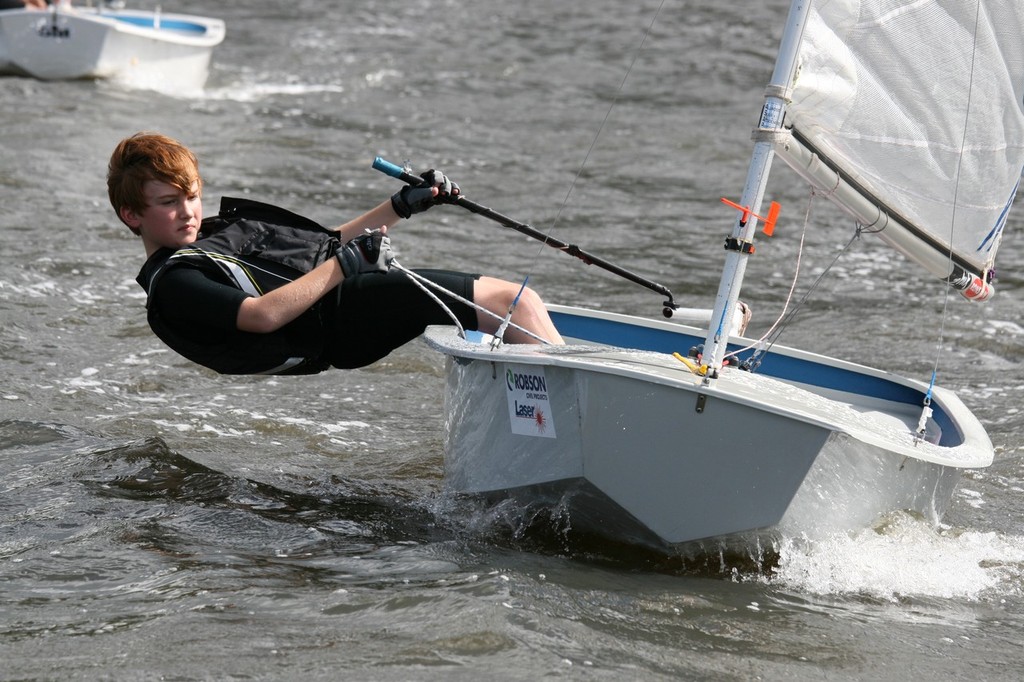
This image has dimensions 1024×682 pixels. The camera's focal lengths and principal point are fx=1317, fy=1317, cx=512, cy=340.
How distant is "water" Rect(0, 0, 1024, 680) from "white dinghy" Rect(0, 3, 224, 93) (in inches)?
13.1

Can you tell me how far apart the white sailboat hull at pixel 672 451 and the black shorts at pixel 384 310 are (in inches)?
8.5

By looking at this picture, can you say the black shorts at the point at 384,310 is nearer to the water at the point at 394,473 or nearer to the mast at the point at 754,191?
the water at the point at 394,473

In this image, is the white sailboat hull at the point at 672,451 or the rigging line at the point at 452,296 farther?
the rigging line at the point at 452,296

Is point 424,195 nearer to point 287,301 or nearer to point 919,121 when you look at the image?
point 287,301

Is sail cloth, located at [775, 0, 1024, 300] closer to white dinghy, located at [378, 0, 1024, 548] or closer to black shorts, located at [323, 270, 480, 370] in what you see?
white dinghy, located at [378, 0, 1024, 548]

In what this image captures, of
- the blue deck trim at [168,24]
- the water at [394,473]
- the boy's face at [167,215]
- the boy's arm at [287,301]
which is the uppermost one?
the blue deck trim at [168,24]

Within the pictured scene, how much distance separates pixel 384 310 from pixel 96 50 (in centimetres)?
910

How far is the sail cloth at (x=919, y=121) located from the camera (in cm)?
373

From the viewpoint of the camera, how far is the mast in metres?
3.34

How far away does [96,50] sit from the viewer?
1192 cm

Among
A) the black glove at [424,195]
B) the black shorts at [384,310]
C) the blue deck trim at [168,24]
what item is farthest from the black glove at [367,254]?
the blue deck trim at [168,24]

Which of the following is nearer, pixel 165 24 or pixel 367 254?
pixel 367 254

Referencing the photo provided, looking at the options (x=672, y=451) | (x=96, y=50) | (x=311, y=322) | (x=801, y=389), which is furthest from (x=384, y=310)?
(x=96, y=50)

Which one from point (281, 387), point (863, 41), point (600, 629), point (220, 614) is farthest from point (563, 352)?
point (281, 387)
